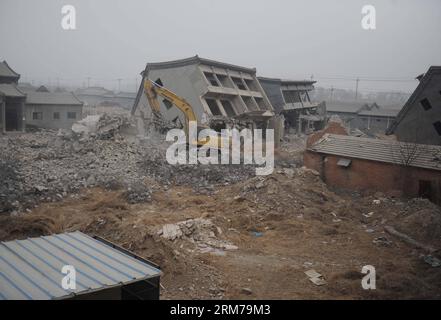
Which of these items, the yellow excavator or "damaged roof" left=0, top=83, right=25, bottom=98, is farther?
"damaged roof" left=0, top=83, right=25, bottom=98

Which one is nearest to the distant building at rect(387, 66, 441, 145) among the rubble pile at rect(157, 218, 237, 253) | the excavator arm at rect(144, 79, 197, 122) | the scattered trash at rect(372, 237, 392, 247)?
the excavator arm at rect(144, 79, 197, 122)

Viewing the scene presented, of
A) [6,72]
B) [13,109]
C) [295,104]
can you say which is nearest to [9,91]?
[13,109]

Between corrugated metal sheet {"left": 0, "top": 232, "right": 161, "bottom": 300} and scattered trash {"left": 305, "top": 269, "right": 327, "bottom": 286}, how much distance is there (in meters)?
3.72

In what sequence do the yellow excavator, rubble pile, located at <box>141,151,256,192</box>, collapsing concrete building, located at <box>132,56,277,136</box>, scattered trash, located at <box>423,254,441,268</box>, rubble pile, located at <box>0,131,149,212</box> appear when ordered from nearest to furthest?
scattered trash, located at <box>423,254,441,268</box> → rubble pile, located at <box>0,131,149,212</box> → rubble pile, located at <box>141,151,256,192</box> → the yellow excavator → collapsing concrete building, located at <box>132,56,277,136</box>

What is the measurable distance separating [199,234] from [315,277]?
2.96 metres

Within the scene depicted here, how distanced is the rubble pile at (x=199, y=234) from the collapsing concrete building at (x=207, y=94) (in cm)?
978

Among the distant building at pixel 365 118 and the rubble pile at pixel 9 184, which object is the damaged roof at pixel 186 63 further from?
the distant building at pixel 365 118

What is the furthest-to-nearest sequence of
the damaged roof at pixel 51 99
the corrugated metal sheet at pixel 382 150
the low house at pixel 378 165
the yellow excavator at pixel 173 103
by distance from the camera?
1. the damaged roof at pixel 51 99
2. the yellow excavator at pixel 173 103
3. the corrugated metal sheet at pixel 382 150
4. the low house at pixel 378 165

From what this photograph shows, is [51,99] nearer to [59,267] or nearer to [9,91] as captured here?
[9,91]

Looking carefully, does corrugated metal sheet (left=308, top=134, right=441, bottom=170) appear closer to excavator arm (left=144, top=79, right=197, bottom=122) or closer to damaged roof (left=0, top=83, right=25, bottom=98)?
excavator arm (left=144, top=79, right=197, bottom=122)

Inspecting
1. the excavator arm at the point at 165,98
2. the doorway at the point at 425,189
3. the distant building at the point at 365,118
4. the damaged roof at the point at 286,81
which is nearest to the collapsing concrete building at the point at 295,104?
the damaged roof at the point at 286,81

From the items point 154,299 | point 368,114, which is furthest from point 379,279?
point 368,114

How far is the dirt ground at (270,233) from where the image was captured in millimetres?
6770

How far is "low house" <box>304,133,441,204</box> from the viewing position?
488 inches
